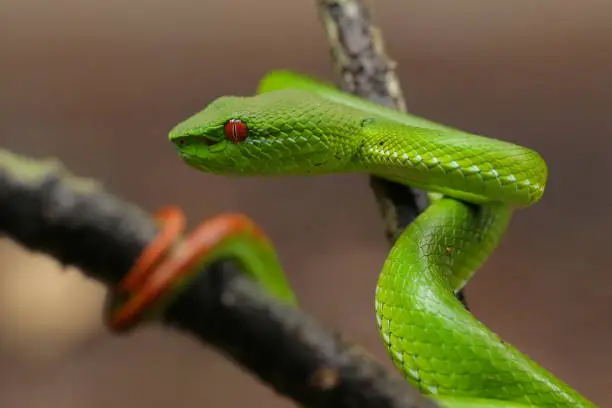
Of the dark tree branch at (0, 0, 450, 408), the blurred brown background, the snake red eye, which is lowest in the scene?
the blurred brown background

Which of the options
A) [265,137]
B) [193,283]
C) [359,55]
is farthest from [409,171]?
[193,283]

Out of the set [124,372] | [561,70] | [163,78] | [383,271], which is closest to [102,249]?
[383,271]

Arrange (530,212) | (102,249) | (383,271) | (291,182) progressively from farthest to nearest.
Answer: (291,182) < (530,212) < (383,271) < (102,249)

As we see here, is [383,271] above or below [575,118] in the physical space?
above

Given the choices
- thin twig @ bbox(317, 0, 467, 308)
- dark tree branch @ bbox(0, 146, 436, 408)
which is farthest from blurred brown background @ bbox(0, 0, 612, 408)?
dark tree branch @ bbox(0, 146, 436, 408)

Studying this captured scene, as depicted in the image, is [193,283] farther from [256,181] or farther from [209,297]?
[256,181]

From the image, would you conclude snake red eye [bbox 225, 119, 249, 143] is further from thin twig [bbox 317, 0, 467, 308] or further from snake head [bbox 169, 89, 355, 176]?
thin twig [bbox 317, 0, 467, 308]

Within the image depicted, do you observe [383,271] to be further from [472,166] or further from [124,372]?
[124,372]
